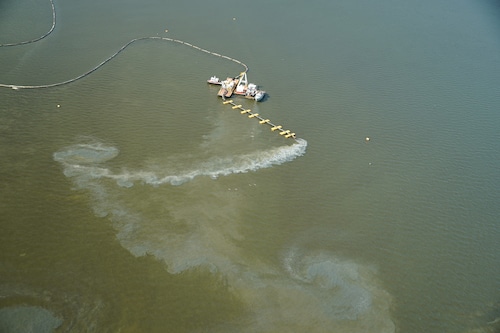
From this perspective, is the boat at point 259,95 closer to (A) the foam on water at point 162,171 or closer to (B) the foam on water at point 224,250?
(A) the foam on water at point 162,171

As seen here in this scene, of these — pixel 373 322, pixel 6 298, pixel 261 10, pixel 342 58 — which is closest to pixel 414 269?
pixel 373 322

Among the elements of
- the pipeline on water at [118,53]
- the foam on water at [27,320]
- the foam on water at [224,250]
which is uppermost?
the pipeline on water at [118,53]

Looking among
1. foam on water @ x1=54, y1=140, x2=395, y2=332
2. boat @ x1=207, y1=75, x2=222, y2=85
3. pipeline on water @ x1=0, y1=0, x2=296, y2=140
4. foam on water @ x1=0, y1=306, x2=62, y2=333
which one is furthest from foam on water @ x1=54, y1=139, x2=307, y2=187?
boat @ x1=207, y1=75, x2=222, y2=85

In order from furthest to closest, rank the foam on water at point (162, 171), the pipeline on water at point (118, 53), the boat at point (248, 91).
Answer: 1. the boat at point (248, 91)
2. the pipeline on water at point (118, 53)
3. the foam on water at point (162, 171)

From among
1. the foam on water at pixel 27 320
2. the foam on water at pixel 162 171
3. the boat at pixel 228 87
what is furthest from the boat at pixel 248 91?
the foam on water at pixel 27 320

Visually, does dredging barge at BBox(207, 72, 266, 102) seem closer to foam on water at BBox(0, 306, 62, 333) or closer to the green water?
the green water

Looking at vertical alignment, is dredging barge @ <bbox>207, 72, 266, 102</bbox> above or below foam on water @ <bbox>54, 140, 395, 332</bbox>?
above
